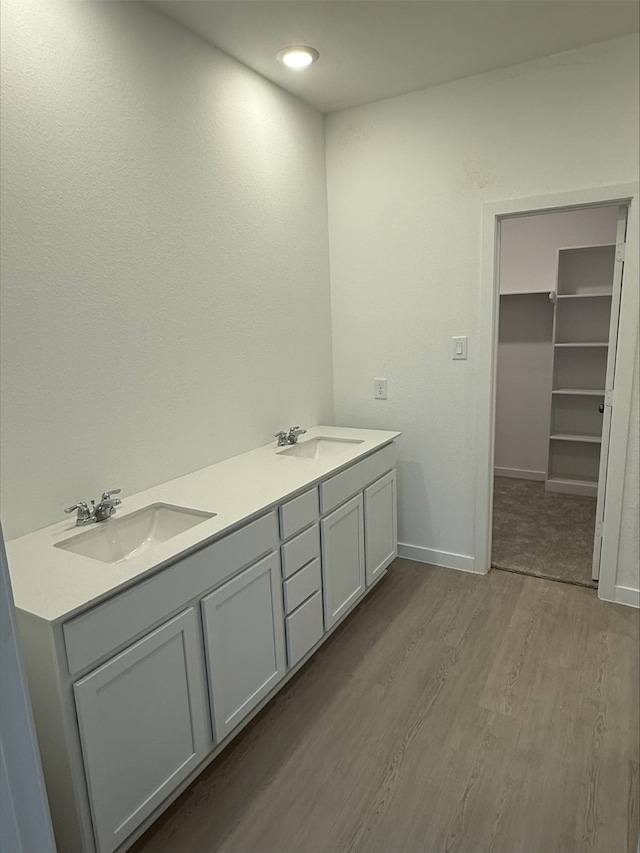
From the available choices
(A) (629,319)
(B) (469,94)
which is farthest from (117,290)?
(A) (629,319)

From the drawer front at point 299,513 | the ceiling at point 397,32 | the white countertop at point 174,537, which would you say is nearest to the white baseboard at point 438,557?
the white countertop at point 174,537

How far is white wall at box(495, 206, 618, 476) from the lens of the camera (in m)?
4.32

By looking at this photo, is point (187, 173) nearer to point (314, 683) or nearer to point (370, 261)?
point (370, 261)

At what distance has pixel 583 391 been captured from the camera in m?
4.34

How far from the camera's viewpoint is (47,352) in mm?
1764

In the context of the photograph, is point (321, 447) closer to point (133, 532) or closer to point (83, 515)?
point (133, 532)

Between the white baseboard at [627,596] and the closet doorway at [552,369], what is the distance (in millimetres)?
873

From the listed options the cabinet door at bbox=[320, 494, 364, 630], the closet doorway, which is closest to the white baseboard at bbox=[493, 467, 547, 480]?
the closet doorway

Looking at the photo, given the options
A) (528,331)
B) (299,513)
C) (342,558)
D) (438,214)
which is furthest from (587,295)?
(299,513)

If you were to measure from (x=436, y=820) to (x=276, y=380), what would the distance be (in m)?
2.00

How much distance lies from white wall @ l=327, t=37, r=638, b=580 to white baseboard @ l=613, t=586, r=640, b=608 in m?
0.77

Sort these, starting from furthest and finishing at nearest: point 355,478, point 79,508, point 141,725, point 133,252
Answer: point 355,478
point 133,252
point 79,508
point 141,725

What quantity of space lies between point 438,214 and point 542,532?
7.27ft

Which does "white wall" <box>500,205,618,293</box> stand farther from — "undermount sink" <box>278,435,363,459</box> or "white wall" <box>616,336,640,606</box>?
"undermount sink" <box>278,435,363,459</box>
